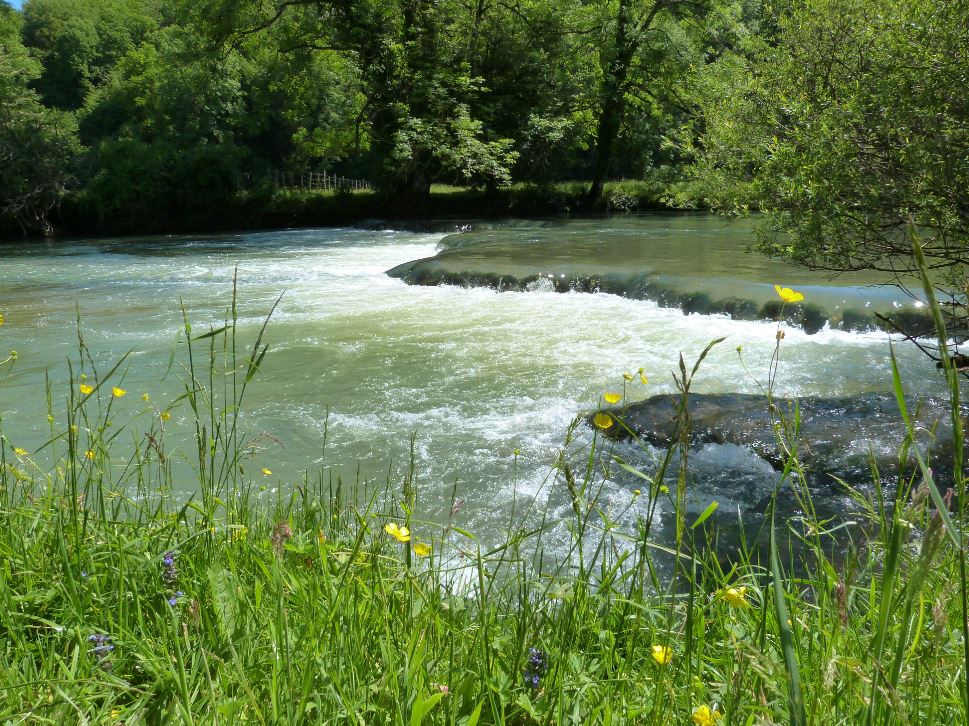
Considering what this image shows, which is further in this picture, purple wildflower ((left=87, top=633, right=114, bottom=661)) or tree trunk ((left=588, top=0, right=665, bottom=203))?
tree trunk ((left=588, top=0, right=665, bottom=203))

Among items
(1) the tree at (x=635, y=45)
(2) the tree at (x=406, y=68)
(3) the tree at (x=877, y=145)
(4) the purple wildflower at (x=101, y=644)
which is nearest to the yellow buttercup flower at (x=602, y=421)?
(4) the purple wildflower at (x=101, y=644)

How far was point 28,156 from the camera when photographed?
24.6m

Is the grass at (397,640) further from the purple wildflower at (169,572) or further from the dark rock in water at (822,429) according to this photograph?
the dark rock in water at (822,429)

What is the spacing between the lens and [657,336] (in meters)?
9.52

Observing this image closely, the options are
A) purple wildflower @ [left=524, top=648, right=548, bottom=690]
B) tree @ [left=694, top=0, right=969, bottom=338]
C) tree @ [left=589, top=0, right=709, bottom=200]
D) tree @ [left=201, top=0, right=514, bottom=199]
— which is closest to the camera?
purple wildflower @ [left=524, top=648, right=548, bottom=690]

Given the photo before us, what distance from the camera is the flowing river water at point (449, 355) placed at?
219 inches

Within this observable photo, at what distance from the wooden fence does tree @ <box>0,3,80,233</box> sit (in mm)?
6347

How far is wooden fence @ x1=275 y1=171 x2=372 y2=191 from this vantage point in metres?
27.7

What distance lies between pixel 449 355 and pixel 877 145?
14.8ft

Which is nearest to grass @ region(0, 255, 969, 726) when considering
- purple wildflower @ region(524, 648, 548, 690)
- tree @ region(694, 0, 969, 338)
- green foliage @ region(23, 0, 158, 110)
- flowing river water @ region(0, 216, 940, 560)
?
purple wildflower @ region(524, 648, 548, 690)

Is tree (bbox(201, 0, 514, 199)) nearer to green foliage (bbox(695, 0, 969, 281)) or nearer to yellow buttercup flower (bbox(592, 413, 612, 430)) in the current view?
green foliage (bbox(695, 0, 969, 281))

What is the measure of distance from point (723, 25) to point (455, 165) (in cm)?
1036

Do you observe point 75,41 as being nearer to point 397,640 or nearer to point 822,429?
point 822,429

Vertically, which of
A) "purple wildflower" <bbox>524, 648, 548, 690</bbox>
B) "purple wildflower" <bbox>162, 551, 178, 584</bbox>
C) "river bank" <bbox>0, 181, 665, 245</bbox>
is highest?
"river bank" <bbox>0, 181, 665, 245</bbox>
